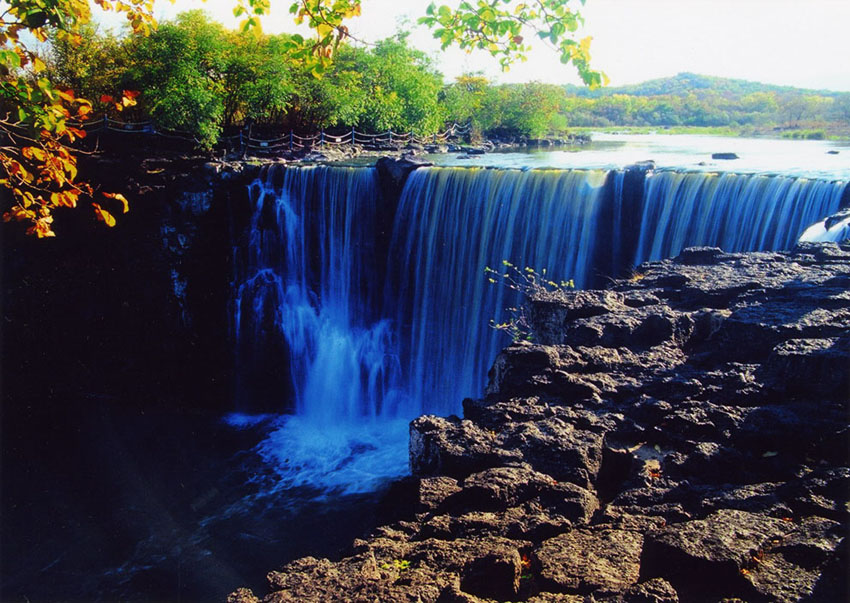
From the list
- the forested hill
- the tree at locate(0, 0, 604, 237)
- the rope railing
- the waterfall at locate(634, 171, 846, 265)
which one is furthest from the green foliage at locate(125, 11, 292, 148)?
the forested hill

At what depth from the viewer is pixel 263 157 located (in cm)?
2120

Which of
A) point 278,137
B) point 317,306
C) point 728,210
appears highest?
point 278,137

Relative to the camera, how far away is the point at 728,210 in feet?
40.4

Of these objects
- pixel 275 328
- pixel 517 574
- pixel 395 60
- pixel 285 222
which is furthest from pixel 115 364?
pixel 395 60

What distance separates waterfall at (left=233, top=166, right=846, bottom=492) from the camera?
1256 cm

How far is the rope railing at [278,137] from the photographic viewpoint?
19812 mm

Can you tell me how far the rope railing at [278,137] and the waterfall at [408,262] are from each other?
19.4 feet

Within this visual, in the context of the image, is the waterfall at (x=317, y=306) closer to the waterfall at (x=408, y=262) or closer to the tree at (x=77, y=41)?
the waterfall at (x=408, y=262)

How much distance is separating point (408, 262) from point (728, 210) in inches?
272

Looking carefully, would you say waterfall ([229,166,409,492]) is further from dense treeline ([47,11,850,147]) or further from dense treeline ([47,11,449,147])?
dense treeline ([47,11,449,147])

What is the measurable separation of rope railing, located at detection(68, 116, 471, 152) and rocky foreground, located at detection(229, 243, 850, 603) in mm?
14425

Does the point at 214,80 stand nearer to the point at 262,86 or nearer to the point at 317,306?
the point at 262,86

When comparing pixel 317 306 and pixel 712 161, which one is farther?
pixel 712 161

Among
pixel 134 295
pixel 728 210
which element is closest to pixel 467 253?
pixel 728 210
